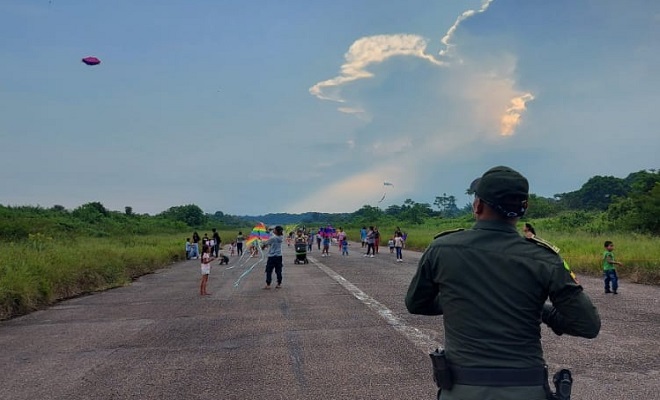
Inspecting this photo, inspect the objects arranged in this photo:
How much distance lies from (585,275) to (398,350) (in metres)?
12.9

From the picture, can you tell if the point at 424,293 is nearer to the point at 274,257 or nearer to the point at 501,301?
the point at 501,301

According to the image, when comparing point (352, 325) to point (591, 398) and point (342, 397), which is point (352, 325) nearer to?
point (342, 397)

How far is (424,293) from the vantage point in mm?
2867

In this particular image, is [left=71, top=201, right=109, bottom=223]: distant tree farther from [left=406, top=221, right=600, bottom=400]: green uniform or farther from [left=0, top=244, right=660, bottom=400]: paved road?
[left=406, top=221, right=600, bottom=400]: green uniform

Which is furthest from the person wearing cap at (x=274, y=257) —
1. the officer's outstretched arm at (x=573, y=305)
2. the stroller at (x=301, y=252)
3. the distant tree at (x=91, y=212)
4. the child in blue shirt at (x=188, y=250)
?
the distant tree at (x=91, y=212)

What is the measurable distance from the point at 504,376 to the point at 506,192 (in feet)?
2.84

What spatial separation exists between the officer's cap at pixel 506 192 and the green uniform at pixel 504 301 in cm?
10

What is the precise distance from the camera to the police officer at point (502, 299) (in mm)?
2551

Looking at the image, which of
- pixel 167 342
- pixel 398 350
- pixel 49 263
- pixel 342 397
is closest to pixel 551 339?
pixel 398 350

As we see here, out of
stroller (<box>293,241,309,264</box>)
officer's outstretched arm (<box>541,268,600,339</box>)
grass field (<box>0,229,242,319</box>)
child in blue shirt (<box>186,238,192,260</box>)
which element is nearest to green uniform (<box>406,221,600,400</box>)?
officer's outstretched arm (<box>541,268,600,339</box>)

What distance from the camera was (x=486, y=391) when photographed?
2.53 meters

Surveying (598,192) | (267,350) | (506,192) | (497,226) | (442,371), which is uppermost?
(598,192)

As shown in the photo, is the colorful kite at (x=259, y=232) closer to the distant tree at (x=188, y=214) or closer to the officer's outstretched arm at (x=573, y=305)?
the officer's outstretched arm at (x=573, y=305)

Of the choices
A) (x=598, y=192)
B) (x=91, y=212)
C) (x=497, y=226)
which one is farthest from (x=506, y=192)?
(x=598, y=192)
